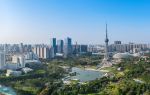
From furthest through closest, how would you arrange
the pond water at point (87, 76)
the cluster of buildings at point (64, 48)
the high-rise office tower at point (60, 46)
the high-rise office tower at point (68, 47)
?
1. the high-rise office tower at point (60, 46)
2. the high-rise office tower at point (68, 47)
3. the cluster of buildings at point (64, 48)
4. the pond water at point (87, 76)

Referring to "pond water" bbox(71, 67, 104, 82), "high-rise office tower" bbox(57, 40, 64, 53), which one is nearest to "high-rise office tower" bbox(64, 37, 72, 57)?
"high-rise office tower" bbox(57, 40, 64, 53)

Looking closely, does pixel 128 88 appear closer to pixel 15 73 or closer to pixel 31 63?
pixel 15 73

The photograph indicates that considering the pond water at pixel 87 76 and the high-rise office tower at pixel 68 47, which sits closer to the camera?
the pond water at pixel 87 76

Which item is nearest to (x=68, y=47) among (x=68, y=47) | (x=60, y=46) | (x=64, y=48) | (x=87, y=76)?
(x=68, y=47)

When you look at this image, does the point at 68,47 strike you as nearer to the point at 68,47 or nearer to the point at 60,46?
the point at 68,47

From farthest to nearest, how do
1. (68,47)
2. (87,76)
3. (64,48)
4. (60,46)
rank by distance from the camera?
1. (60,46)
2. (64,48)
3. (68,47)
4. (87,76)

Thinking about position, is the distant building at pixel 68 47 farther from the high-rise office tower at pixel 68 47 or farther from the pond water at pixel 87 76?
the pond water at pixel 87 76

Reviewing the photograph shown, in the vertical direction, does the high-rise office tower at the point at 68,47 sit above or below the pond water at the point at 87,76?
above

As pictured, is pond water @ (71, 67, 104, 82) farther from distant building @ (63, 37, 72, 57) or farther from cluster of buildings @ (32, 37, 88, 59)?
distant building @ (63, 37, 72, 57)

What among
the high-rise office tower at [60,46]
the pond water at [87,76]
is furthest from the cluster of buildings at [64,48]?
the pond water at [87,76]

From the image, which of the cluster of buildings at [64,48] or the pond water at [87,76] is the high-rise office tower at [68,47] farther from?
the pond water at [87,76]

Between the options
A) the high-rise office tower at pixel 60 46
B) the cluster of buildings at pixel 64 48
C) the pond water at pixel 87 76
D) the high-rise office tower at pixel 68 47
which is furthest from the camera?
the high-rise office tower at pixel 60 46
